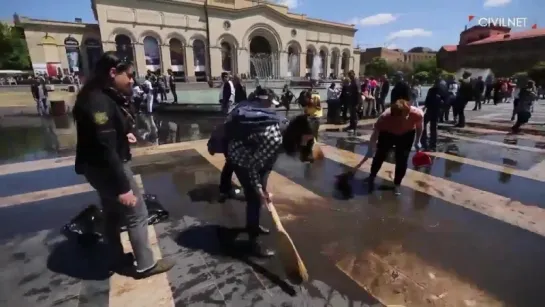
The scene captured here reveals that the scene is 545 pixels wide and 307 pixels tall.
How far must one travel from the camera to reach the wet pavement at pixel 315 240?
2.50 metres

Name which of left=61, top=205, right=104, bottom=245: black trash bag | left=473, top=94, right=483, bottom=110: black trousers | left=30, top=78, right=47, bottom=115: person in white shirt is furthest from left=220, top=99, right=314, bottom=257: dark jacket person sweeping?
left=473, top=94, right=483, bottom=110: black trousers

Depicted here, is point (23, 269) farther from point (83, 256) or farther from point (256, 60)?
Answer: point (256, 60)

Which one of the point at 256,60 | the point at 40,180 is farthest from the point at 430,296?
the point at 256,60

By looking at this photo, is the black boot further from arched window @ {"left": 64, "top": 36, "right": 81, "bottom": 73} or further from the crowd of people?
arched window @ {"left": 64, "top": 36, "right": 81, "bottom": 73}

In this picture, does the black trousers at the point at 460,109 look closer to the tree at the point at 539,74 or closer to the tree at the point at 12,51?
the tree at the point at 539,74

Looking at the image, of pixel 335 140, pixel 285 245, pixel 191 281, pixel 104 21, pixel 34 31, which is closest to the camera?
pixel 191 281

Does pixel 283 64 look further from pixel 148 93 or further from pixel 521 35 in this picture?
pixel 521 35

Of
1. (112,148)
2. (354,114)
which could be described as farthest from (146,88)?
(112,148)

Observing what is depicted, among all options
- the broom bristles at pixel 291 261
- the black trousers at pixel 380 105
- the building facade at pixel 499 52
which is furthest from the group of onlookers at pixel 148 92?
the building facade at pixel 499 52

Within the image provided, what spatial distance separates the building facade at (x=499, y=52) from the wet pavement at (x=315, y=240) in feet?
210

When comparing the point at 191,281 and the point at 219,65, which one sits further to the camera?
the point at 219,65

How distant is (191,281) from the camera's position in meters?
2.65

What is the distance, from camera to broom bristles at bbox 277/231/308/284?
2.65m

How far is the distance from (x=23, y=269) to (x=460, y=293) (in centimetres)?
387
